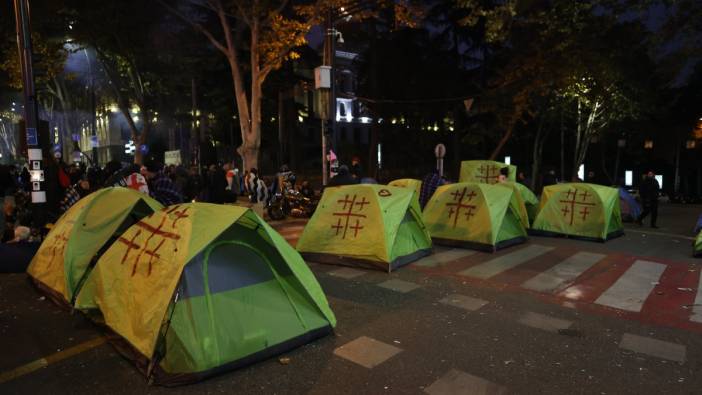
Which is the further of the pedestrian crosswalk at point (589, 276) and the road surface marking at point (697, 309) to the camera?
Result: the pedestrian crosswalk at point (589, 276)

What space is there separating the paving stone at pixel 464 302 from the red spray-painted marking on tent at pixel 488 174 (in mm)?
10517

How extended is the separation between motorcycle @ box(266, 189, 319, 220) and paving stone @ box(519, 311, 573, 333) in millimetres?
9191

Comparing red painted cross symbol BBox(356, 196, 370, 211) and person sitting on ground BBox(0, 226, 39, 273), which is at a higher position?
red painted cross symbol BBox(356, 196, 370, 211)

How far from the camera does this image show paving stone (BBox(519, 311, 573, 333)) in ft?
17.8

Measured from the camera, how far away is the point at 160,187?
28.0 feet

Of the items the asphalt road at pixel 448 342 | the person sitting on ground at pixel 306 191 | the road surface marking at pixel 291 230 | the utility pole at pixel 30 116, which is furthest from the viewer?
the person sitting on ground at pixel 306 191

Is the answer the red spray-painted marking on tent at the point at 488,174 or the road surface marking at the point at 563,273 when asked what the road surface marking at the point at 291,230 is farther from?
the red spray-painted marking on tent at the point at 488,174

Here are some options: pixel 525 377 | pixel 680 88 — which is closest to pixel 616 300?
pixel 525 377

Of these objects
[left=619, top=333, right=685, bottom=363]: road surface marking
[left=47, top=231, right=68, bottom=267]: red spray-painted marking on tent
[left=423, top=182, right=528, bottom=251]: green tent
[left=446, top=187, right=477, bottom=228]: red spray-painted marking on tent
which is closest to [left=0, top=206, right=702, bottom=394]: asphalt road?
[left=619, top=333, right=685, bottom=363]: road surface marking

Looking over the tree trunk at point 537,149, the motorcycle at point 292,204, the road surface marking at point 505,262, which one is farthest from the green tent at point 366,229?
the tree trunk at point 537,149

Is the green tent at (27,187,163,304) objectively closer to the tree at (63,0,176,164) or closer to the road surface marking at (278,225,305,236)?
the road surface marking at (278,225,305,236)

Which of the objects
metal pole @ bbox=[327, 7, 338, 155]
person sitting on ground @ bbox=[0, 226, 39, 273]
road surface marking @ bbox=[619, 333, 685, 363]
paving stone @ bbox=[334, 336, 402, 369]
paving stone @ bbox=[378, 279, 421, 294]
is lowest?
road surface marking @ bbox=[619, 333, 685, 363]

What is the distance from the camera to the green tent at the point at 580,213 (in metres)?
10.7

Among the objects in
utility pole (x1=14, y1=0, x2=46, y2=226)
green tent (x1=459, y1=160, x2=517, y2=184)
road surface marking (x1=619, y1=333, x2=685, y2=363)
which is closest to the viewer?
road surface marking (x1=619, y1=333, x2=685, y2=363)
